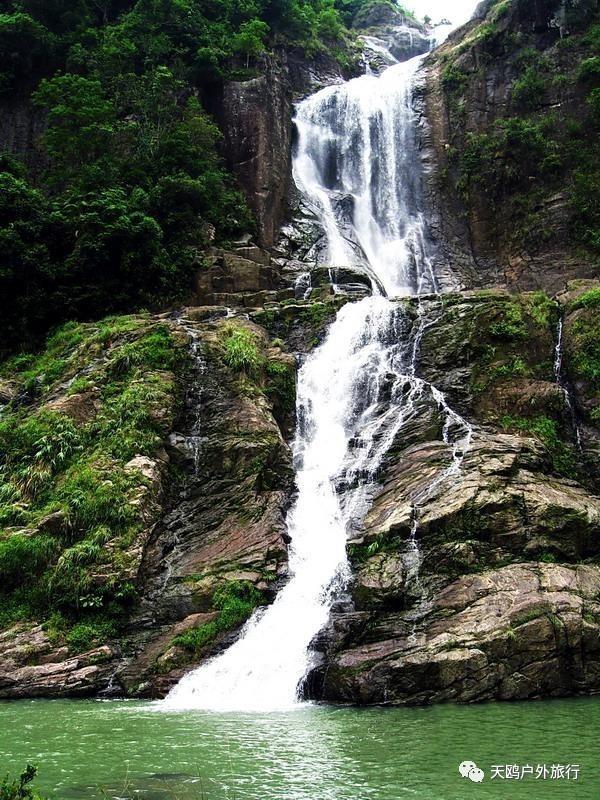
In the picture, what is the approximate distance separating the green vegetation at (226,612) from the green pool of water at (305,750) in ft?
8.06

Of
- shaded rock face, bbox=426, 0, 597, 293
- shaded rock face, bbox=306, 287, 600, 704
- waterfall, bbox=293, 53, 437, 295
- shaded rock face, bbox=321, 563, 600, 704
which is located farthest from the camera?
waterfall, bbox=293, 53, 437, 295

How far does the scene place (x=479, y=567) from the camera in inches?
569

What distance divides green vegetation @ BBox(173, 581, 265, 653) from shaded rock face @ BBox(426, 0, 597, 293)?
2246 cm

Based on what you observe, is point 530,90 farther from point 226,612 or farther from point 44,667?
point 44,667

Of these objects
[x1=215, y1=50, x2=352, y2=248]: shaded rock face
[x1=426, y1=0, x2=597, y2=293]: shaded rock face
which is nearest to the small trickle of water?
[x1=426, y1=0, x2=597, y2=293]: shaded rock face

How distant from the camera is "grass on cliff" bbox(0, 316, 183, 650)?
15484 millimetres

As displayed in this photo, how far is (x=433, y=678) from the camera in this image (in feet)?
39.9

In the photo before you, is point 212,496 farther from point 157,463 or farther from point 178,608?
point 178,608

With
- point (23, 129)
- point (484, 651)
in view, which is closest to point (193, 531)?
point (484, 651)

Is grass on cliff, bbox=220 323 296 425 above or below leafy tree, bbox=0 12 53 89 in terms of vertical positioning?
below

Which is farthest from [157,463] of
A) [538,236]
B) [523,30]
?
[523,30]

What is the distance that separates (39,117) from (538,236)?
27.6 m

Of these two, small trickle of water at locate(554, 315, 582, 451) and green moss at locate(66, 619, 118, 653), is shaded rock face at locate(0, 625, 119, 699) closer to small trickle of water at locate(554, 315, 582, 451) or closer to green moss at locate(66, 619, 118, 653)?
green moss at locate(66, 619, 118, 653)

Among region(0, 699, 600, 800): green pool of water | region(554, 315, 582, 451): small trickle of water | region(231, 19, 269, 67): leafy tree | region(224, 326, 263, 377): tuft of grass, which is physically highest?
region(231, 19, 269, 67): leafy tree
